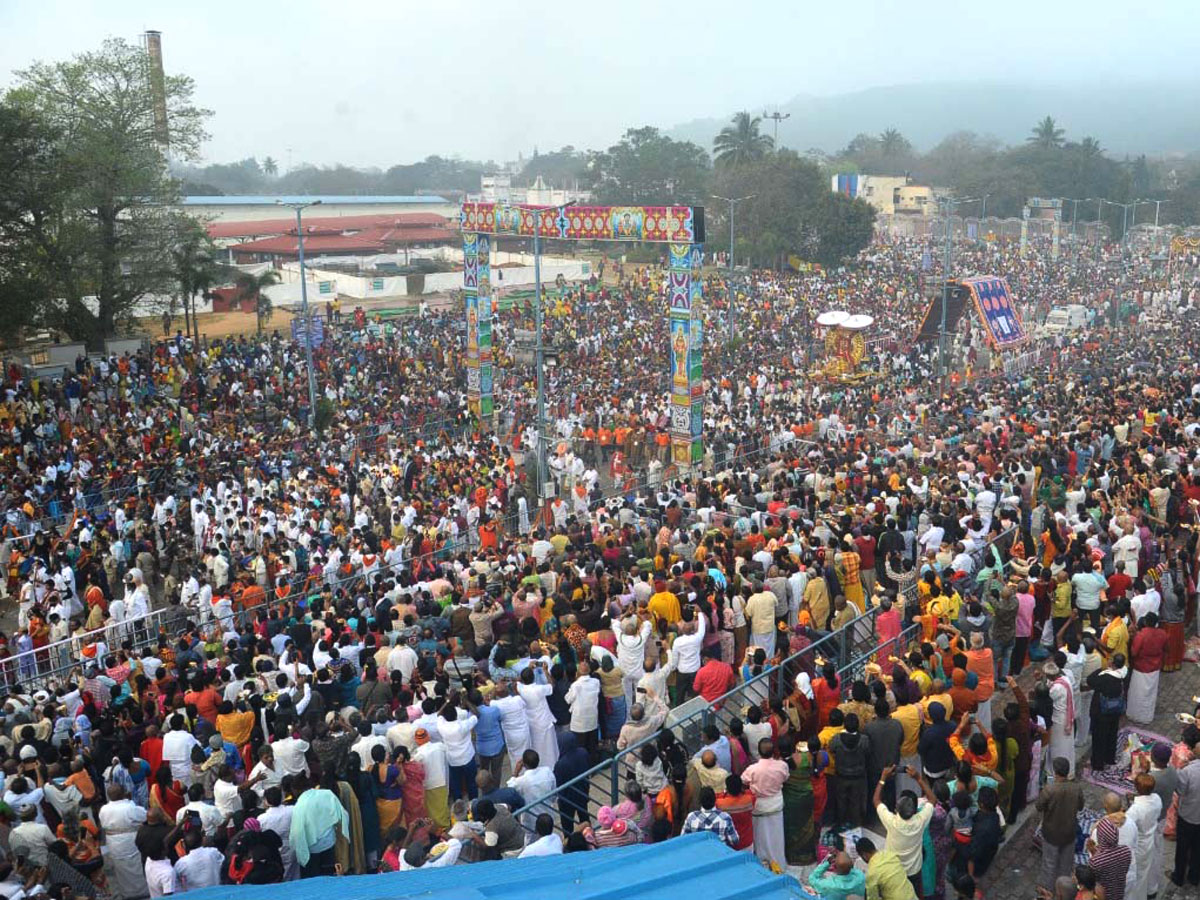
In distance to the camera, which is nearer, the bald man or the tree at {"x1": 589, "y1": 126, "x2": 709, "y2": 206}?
the bald man

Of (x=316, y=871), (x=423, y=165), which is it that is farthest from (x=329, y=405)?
(x=423, y=165)

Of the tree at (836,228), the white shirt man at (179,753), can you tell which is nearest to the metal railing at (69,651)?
the white shirt man at (179,753)

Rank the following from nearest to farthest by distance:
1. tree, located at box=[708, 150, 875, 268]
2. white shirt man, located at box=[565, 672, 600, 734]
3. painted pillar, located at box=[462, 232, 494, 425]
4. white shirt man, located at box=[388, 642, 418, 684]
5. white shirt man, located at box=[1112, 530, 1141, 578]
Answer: white shirt man, located at box=[565, 672, 600, 734] → white shirt man, located at box=[388, 642, 418, 684] → white shirt man, located at box=[1112, 530, 1141, 578] → painted pillar, located at box=[462, 232, 494, 425] → tree, located at box=[708, 150, 875, 268]

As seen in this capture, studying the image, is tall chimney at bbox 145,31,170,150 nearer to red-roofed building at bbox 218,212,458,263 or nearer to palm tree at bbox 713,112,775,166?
red-roofed building at bbox 218,212,458,263

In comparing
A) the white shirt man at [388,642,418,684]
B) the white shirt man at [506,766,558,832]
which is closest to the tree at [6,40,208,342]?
the white shirt man at [388,642,418,684]

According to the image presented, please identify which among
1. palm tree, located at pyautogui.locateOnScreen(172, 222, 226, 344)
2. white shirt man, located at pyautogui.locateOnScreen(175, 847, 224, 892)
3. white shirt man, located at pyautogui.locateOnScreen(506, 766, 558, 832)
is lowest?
white shirt man, located at pyautogui.locateOnScreen(175, 847, 224, 892)

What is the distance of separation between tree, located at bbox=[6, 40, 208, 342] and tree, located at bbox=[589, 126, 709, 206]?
46.9 meters

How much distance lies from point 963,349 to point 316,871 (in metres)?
32.3

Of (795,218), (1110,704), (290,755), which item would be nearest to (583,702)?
(290,755)

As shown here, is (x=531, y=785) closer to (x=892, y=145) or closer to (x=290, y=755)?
(x=290, y=755)

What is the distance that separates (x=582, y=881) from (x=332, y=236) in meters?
60.9

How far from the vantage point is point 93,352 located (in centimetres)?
2966

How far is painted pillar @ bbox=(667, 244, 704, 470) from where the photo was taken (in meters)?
23.0

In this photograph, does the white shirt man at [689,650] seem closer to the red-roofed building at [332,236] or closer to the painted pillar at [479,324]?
the painted pillar at [479,324]
